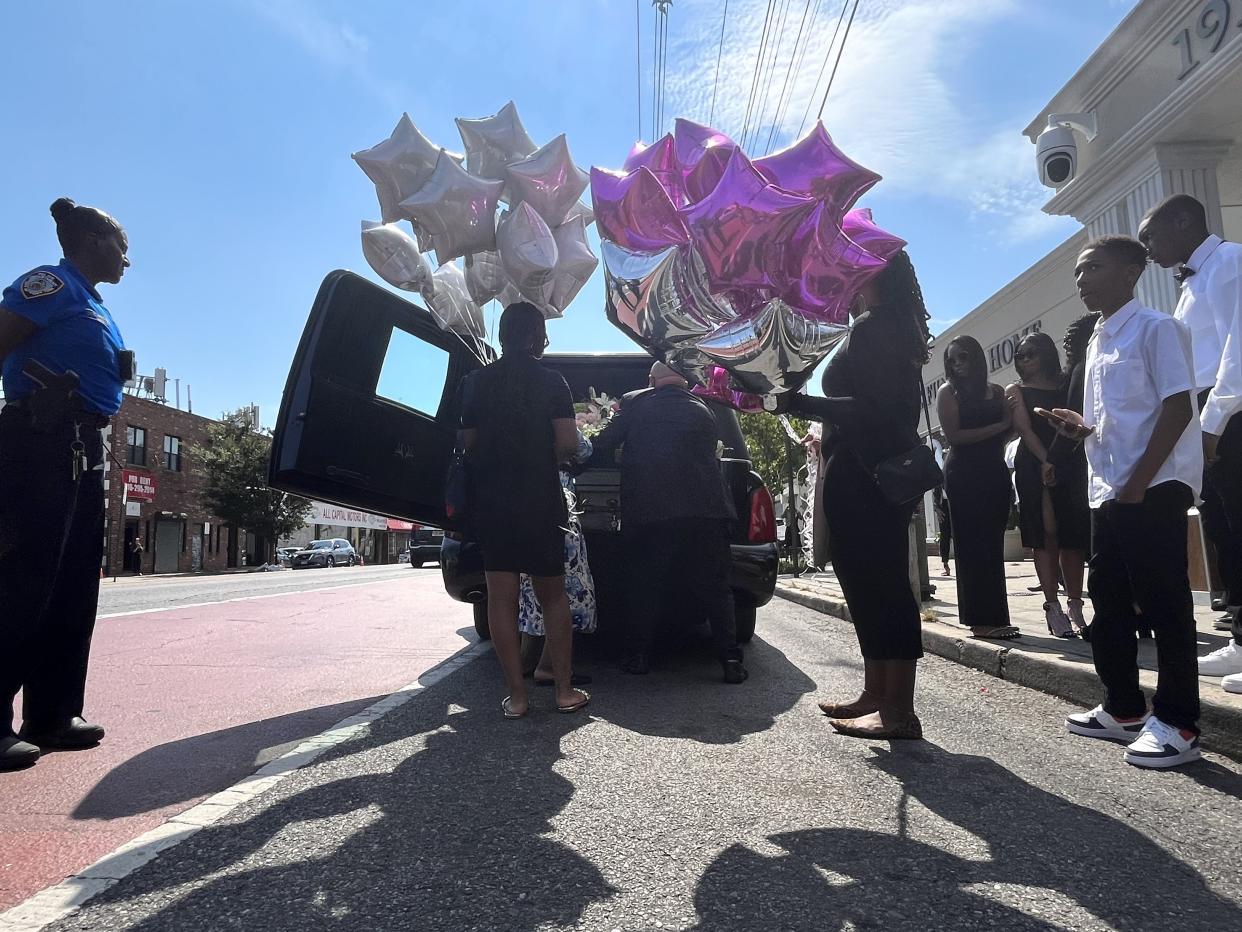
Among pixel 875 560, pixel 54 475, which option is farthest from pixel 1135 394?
pixel 54 475

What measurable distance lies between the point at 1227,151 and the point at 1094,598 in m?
8.09

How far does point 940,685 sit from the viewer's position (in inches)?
174

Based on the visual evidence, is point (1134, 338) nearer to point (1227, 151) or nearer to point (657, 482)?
point (657, 482)

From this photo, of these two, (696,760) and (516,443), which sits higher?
(516,443)

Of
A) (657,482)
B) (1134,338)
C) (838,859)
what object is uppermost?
(1134,338)

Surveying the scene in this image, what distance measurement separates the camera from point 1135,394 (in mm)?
3006

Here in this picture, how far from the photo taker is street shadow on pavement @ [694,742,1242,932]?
68.2 inches

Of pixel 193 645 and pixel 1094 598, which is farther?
pixel 193 645

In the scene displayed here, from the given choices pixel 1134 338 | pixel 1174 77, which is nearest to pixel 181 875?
pixel 1134 338

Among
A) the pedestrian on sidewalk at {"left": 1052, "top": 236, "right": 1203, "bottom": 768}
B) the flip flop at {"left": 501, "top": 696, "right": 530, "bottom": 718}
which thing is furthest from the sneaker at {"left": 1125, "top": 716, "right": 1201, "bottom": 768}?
the flip flop at {"left": 501, "top": 696, "right": 530, "bottom": 718}

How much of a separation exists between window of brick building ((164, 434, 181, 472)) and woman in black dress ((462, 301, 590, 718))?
144 feet

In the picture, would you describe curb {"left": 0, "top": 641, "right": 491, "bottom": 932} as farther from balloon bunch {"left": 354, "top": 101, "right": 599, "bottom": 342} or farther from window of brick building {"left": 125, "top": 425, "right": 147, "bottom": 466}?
window of brick building {"left": 125, "top": 425, "right": 147, "bottom": 466}

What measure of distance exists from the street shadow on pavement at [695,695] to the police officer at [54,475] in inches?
83.9

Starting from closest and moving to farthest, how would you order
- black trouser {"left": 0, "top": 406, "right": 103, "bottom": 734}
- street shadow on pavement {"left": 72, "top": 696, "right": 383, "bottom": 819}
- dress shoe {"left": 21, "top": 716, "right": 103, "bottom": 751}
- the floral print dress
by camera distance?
street shadow on pavement {"left": 72, "top": 696, "right": 383, "bottom": 819}
black trouser {"left": 0, "top": 406, "right": 103, "bottom": 734}
dress shoe {"left": 21, "top": 716, "right": 103, "bottom": 751}
the floral print dress
